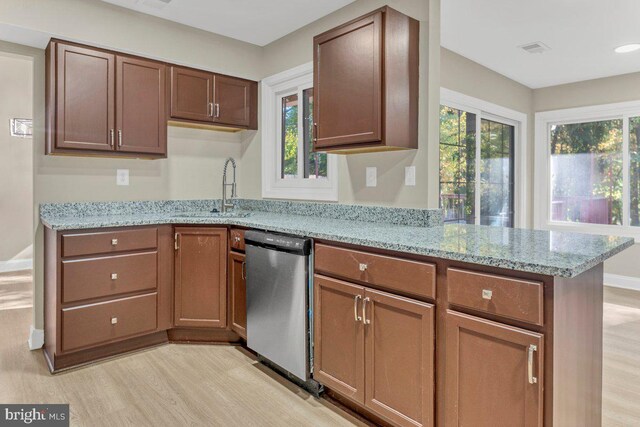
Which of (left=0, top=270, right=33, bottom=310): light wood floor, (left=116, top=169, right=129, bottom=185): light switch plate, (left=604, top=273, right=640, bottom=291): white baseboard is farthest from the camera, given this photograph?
(left=604, top=273, right=640, bottom=291): white baseboard

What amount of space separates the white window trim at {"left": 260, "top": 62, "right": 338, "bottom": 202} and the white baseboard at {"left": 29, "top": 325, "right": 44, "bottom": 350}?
6.45ft

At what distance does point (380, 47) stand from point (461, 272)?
138cm

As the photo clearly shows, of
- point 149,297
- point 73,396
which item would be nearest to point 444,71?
point 149,297

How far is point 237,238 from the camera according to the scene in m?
2.76

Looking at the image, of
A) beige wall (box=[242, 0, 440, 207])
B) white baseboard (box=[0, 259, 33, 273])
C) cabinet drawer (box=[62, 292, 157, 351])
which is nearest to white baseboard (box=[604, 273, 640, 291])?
beige wall (box=[242, 0, 440, 207])

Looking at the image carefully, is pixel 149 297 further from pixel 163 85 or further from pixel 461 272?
pixel 461 272

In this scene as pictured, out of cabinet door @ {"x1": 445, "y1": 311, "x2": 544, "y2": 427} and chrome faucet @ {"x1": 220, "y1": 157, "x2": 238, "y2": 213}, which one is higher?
chrome faucet @ {"x1": 220, "y1": 157, "x2": 238, "y2": 213}

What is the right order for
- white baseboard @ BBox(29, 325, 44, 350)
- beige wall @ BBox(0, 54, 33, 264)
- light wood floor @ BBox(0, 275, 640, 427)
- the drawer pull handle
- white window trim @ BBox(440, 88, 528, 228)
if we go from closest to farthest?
1. the drawer pull handle
2. light wood floor @ BBox(0, 275, 640, 427)
3. white baseboard @ BBox(29, 325, 44, 350)
4. white window trim @ BBox(440, 88, 528, 228)
5. beige wall @ BBox(0, 54, 33, 264)

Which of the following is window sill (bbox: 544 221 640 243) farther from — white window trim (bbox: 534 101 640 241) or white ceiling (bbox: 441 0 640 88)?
white ceiling (bbox: 441 0 640 88)

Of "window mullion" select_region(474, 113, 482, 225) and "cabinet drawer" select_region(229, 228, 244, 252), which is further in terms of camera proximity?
"window mullion" select_region(474, 113, 482, 225)

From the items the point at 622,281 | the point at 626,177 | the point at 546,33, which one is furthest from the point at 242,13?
the point at 622,281

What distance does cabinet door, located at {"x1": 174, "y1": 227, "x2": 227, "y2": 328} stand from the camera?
285 cm

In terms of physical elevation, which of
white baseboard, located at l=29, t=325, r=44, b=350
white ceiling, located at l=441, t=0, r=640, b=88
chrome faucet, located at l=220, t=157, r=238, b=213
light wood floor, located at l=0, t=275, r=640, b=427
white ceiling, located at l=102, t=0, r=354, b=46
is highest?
white ceiling, located at l=441, t=0, r=640, b=88

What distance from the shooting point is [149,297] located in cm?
278
